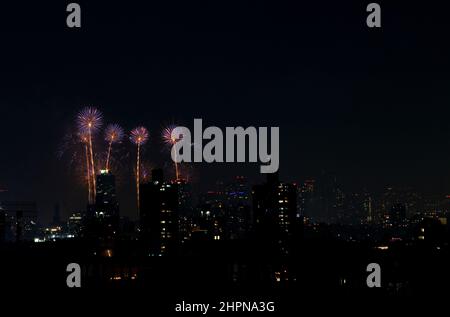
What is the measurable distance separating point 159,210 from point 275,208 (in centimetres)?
1473

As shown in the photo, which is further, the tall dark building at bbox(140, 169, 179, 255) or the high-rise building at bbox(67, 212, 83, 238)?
the high-rise building at bbox(67, 212, 83, 238)

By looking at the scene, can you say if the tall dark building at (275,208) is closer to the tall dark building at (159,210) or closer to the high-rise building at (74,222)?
the tall dark building at (159,210)

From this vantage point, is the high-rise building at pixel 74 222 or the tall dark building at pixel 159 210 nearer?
the tall dark building at pixel 159 210

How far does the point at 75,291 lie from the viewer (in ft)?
74.2

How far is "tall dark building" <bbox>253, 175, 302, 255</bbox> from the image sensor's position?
76.1 meters

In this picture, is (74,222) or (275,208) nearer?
(275,208)

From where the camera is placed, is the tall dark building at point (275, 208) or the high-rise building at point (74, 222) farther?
the high-rise building at point (74, 222)

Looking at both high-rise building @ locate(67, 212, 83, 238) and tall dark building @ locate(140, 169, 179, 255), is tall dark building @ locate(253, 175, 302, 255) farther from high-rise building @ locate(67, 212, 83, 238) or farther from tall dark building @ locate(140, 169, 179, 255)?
high-rise building @ locate(67, 212, 83, 238)

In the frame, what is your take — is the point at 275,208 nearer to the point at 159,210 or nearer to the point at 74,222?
the point at 159,210

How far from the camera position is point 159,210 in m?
78.8

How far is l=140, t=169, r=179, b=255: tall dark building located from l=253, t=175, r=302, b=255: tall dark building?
34.0 ft

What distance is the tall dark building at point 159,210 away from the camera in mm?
75400

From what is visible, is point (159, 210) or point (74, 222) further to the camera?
point (74, 222)

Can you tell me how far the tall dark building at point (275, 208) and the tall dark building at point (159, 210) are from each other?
10367mm
